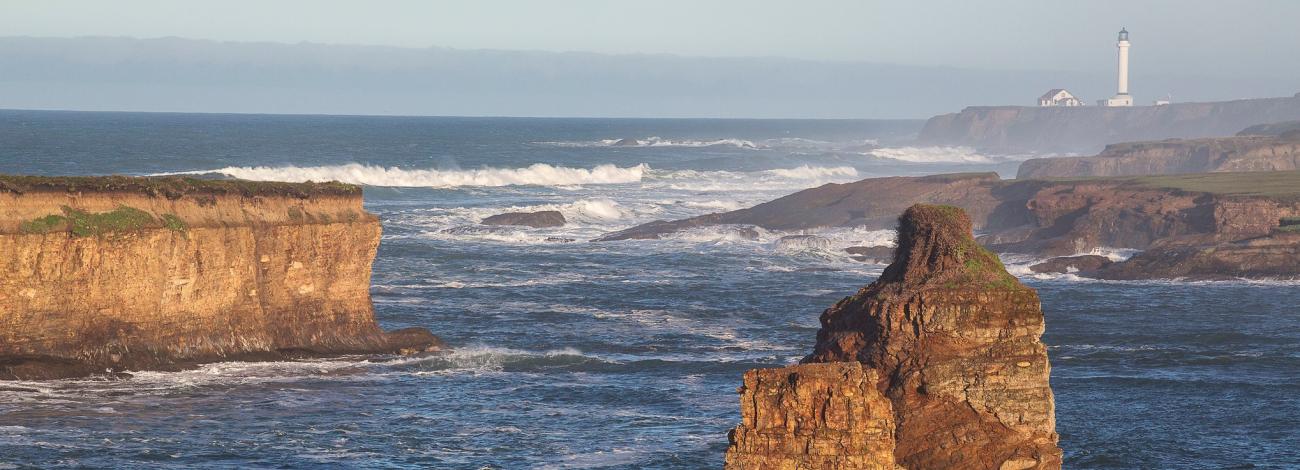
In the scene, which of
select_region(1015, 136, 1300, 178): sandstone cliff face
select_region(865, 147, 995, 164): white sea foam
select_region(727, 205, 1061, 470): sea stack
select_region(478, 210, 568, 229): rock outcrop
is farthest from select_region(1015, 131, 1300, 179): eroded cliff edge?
select_region(727, 205, 1061, 470): sea stack

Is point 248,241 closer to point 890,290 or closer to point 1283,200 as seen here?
point 890,290

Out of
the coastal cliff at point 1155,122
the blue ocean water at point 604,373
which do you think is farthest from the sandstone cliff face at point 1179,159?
the coastal cliff at point 1155,122

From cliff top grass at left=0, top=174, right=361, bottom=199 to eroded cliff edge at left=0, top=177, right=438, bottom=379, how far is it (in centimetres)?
3

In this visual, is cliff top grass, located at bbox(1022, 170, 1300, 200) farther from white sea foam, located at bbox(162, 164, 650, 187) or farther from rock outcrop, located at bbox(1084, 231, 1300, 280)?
white sea foam, located at bbox(162, 164, 650, 187)

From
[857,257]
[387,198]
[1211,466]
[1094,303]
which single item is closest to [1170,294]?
[1094,303]

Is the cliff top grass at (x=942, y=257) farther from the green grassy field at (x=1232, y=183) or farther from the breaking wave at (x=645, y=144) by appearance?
the breaking wave at (x=645, y=144)

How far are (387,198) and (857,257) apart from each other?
117 feet

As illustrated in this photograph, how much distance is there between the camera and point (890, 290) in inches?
662

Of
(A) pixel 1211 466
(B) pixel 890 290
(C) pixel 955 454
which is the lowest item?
(A) pixel 1211 466

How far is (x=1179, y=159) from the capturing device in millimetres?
97188

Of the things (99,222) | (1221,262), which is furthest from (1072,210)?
(99,222)

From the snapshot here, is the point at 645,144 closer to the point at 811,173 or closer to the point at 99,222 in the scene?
the point at 811,173

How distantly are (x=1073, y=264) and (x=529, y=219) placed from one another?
24.5m

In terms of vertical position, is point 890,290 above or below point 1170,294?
above
